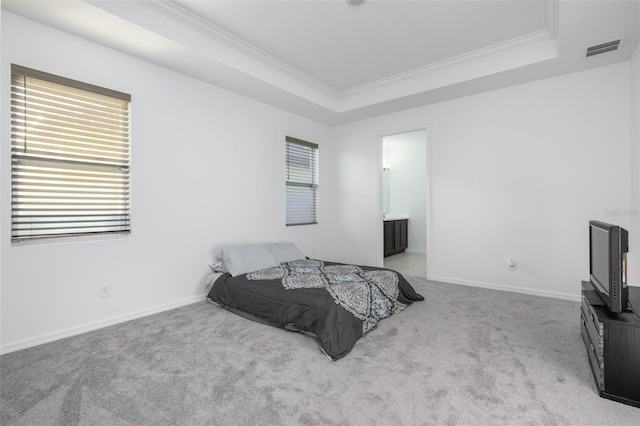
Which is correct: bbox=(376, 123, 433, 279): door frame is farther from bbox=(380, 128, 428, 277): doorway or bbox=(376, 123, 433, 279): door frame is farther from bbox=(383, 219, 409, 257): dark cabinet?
bbox=(380, 128, 428, 277): doorway

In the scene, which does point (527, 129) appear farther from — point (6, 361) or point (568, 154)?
point (6, 361)

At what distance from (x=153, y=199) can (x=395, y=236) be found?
16.5 feet

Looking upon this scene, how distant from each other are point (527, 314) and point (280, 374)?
2579mm

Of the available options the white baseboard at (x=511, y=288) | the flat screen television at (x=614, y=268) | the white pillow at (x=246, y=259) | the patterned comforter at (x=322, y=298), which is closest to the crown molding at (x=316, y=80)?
the flat screen television at (x=614, y=268)

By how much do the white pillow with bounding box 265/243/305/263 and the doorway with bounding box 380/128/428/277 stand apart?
338 centimetres

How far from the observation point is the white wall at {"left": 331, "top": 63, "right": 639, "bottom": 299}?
11.2ft

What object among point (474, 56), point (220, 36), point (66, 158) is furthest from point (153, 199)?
point (474, 56)

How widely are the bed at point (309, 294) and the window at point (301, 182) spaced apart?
47.8 inches

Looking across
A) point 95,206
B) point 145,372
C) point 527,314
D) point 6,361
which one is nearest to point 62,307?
point 6,361

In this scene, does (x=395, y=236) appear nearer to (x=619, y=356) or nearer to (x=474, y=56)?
(x=474, y=56)

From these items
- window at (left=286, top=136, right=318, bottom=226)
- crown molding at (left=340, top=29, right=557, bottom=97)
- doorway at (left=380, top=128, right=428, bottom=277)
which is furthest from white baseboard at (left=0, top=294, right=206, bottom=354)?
doorway at (left=380, top=128, right=428, bottom=277)

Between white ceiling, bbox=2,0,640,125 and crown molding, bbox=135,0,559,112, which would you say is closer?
white ceiling, bbox=2,0,640,125

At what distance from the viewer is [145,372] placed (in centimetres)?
205

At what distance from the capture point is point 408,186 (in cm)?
764
